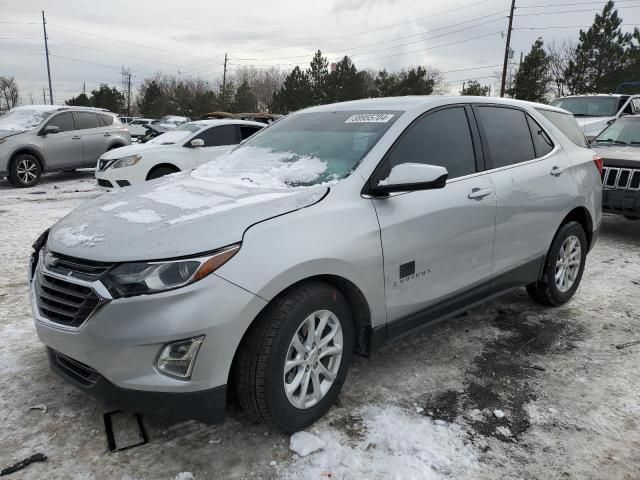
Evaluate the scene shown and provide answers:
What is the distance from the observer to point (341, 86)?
Answer: 49.2m

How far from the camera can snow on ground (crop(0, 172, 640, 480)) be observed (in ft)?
7.86

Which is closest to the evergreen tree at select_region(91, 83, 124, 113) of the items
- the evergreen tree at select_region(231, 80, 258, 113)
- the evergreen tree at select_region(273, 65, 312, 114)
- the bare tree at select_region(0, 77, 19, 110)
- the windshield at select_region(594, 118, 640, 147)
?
the evergreen tree at select_region(231, 80, 258, 113)

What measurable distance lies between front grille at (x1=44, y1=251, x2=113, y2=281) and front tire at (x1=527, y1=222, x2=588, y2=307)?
11.2 ft

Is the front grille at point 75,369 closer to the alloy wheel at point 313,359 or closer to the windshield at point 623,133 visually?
the alloy wheel at point 313,359

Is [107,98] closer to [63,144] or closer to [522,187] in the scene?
[63,144]

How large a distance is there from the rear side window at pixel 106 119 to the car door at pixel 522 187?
37.1 ft

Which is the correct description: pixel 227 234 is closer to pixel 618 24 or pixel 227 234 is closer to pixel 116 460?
pixel 116 460

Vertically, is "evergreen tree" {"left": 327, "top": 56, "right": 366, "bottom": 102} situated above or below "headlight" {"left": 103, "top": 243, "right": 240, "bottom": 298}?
above

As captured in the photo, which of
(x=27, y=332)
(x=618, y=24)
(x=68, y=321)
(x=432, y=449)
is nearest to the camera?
(x=68, y=321)

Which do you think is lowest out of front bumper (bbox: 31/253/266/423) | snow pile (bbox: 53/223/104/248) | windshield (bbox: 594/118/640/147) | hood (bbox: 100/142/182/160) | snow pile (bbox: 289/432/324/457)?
snow pile (bbox: 289/432/324/457)

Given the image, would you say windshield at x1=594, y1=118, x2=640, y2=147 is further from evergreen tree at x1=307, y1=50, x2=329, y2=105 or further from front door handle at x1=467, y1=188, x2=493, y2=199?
evergreen tree at x1=307, y1=50, x2=329, y2=105

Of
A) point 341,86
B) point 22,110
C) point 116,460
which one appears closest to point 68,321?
point 116,460

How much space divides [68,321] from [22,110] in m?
11.8

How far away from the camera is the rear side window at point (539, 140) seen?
407cm
